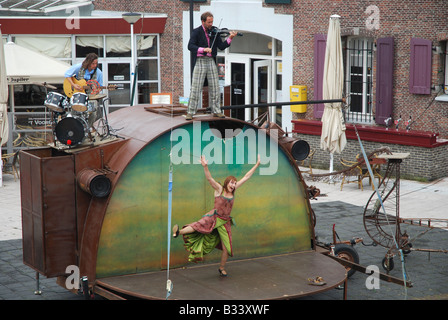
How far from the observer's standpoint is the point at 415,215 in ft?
52.0

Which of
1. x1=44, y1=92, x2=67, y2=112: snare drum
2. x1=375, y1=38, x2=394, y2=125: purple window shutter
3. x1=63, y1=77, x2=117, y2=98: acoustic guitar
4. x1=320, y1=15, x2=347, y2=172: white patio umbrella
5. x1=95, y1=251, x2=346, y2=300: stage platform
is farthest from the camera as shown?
x1=375, y1=38, x2=394, y2=125: purple window shutter

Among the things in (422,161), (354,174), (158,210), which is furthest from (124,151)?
(422,161)

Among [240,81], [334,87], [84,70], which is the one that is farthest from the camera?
[240,81]

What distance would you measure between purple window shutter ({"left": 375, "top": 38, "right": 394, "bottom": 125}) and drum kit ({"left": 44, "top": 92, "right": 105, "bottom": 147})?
1025 cm

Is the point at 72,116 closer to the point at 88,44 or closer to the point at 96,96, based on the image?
the point at 96,96

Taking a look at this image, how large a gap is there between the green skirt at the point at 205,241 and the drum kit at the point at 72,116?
195cm

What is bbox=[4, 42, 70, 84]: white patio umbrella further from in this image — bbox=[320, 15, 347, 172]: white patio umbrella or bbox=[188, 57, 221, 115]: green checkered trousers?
bbox=[188, 57, 221, 115]: green checkered trousers

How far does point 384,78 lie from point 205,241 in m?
11.4

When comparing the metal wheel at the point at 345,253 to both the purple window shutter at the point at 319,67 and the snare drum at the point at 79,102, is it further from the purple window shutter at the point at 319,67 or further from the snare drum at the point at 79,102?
the purple window shutter at the point at 319,67

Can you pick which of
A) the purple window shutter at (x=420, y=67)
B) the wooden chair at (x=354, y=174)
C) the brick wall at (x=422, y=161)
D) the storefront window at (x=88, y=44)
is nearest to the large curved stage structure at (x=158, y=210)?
the wooden chair at (x=354, y=174)

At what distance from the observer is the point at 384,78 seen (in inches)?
792

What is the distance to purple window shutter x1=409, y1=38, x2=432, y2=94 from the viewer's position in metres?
19.2

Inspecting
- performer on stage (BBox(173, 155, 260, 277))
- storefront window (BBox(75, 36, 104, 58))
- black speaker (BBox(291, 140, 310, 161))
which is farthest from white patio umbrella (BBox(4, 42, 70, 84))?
performer on stage (BBox(173, 155, 260, 277))
